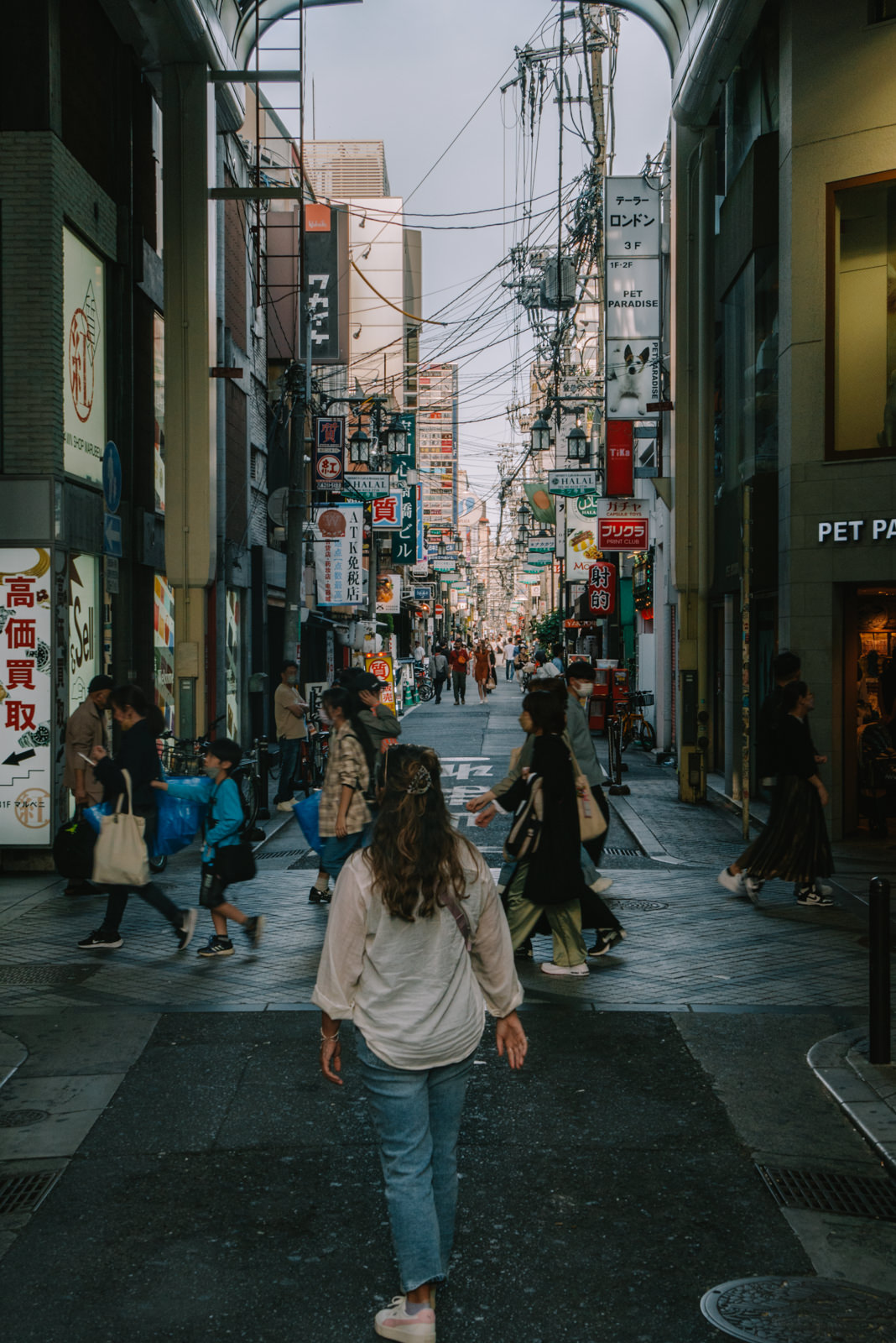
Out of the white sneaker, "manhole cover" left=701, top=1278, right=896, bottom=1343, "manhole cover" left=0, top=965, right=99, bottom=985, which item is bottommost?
"manhole cover" left=0, top=965, right=99, bottom=985

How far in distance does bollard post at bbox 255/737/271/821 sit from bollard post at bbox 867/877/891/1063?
11.3m

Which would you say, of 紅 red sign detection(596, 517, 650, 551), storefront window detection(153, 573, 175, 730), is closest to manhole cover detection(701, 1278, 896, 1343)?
storefront window detection(153, 573, 175, 730)

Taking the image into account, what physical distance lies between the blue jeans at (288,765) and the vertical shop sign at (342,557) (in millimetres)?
10804

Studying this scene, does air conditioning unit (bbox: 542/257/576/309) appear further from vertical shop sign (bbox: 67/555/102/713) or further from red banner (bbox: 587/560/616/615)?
vertical shop sign (bbox: 67/555/102/713)

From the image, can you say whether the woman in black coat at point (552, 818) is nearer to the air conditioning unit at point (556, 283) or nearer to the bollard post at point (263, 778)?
the bollard post at point (263, 778)

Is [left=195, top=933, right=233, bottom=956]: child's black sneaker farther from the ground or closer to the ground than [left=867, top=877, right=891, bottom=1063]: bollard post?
closer to the ground

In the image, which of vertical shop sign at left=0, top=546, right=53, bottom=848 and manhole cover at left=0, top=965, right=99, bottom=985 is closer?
manhole cover at left=0, top=965, right=99, bottom=985

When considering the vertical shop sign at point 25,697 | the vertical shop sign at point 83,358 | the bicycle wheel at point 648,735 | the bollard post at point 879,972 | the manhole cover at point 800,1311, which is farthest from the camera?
the bicycle wheel at point 648,735

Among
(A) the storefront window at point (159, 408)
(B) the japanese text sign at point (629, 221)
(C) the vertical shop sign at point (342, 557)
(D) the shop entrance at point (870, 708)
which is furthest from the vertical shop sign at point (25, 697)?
(C) the vertical shop sign at point (342, 557)

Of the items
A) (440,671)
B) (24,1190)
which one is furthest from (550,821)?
(440,671)

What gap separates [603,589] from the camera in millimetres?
33125

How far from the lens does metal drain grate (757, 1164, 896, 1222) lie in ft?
16.6

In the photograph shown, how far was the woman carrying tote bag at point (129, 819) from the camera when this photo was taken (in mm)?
9156

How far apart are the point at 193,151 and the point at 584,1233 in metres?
15.4
